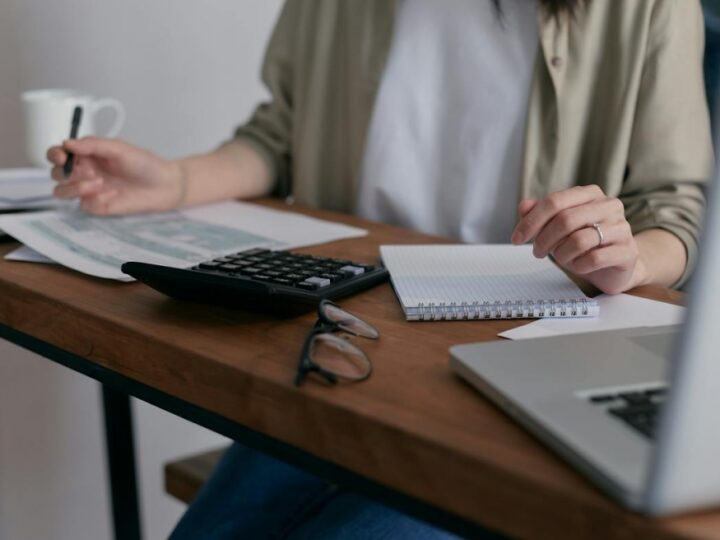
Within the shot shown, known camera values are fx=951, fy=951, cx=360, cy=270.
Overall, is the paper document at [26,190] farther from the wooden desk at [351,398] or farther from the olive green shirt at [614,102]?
the olive green shirt at [614,102]

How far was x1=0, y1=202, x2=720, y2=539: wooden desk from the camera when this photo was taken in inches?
17.1

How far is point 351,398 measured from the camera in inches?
20.6

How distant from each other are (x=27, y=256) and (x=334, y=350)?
1.19ft

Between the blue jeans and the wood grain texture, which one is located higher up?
the blue jeans

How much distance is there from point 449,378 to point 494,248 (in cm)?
31

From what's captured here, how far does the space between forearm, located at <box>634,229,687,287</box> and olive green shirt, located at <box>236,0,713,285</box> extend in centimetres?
2

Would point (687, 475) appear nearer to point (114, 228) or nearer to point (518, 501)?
point (518, 501)

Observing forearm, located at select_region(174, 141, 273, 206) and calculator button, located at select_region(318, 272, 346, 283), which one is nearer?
calculator button, located at select_region(318, 272, 346, 283)

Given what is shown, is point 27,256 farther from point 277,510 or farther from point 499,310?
point 499,310

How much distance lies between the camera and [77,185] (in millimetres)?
961

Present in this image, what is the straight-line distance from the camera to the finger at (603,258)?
26.7 inches

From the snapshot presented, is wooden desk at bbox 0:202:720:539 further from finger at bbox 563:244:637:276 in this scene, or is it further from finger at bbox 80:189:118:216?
finger at bbox 80:189:118:216

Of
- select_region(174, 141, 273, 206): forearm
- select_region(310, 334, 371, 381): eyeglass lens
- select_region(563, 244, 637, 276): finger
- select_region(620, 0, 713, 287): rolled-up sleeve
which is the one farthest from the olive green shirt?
select_region(310, 334, 371, 381): eyeglass lens

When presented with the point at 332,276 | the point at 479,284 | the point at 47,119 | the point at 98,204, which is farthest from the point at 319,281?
the point at 47,119
